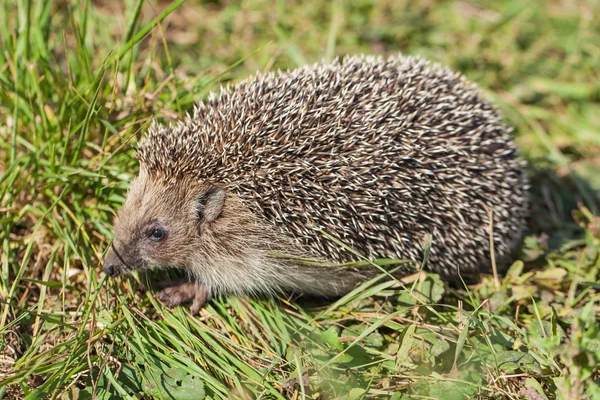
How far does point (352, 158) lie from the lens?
422cm

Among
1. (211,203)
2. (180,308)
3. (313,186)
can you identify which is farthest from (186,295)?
(313,186)

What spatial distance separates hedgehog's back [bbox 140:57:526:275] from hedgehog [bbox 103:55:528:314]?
0.01m

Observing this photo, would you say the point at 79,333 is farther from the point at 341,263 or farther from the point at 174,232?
the point at 341,263

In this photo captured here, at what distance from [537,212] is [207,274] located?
3565 mm

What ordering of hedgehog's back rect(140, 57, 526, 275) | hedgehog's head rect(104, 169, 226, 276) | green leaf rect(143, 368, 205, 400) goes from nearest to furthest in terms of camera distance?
green leaf rect(143, 368, 205, 400), hedgehog's back rect(140, 57, 526, 275), hedgehog's head rect(104, 169, 226, 276)

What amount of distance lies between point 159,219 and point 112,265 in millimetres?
485

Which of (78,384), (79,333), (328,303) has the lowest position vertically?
(78,384)

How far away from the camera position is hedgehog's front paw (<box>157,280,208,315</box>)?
14.7 feet

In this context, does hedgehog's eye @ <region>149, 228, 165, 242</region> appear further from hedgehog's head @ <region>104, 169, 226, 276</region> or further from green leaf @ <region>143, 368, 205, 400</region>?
green leaf @ <region>143, 368, 205, 400</region>

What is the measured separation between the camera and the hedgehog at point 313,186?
4242mm

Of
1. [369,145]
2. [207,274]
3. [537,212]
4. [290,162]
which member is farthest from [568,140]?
[207,274]

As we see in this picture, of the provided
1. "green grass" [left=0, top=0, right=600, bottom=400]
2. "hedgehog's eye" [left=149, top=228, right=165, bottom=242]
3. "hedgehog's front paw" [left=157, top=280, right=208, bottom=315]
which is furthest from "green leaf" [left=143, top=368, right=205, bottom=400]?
"hedgehog's eye" [left=149, top=228, right=165, bottom=242]

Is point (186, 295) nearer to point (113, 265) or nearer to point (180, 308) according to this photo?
point (180, 308)

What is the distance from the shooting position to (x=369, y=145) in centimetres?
426
